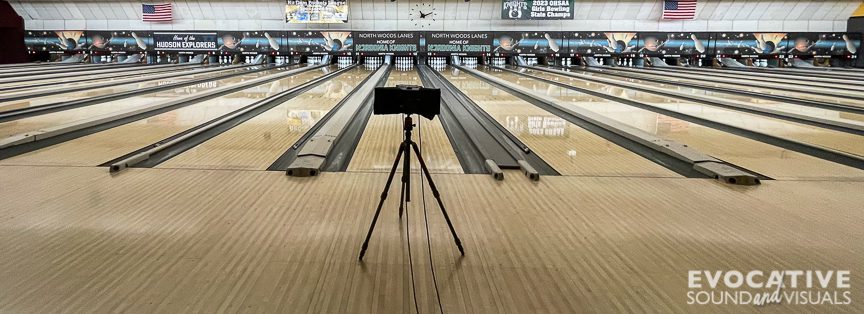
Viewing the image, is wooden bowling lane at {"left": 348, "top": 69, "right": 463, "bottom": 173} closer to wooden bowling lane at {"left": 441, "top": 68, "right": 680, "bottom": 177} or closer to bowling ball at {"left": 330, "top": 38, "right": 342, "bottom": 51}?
wooden bowling lane at {"left": 441, "top": 68, "right": 680, "bottom": 177}

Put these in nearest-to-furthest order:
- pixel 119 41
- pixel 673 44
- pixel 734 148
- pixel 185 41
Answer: pixel 734 148, pixel 119 41, pixel 673 44, pixel 185 41

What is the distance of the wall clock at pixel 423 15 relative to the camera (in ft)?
57.0

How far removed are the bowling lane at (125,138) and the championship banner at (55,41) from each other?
1279cm

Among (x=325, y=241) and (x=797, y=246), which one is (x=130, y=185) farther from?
(x=797, y=246)

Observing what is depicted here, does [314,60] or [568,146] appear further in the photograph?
[314,60]

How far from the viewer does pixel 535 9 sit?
16.6m

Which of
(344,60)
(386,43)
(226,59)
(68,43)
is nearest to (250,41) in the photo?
(226,59)

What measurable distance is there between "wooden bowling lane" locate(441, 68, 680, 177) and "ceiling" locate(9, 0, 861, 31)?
1153cm

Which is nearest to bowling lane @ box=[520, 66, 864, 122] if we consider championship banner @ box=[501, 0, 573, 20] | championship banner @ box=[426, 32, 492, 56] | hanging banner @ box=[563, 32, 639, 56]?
championship banner @ box=[501, 0, 573, 20]

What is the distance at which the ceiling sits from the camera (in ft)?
56.0

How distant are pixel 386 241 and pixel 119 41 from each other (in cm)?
1774

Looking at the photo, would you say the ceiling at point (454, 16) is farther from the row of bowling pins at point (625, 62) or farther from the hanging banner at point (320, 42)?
the row of bowling pins at point (625, 62)

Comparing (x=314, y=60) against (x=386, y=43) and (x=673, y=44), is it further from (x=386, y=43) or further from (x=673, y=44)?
(x=673, y=44)

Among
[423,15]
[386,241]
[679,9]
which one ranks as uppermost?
[679,9]
